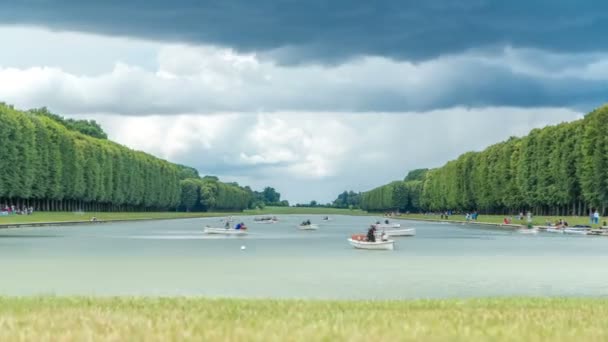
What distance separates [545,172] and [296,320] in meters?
109

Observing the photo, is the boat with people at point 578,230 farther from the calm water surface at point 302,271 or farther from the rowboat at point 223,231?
the rowboat at point 223,231

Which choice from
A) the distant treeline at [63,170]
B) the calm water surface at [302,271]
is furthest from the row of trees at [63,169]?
the calm water surface at [302,271]

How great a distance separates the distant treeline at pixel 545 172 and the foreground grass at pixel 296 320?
3408 inches

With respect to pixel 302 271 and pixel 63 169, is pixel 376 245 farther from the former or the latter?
pixel 63 169

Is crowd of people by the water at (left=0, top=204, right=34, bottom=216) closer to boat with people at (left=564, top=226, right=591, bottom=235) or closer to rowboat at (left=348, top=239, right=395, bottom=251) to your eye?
boat with people at (left=564, top=226, right=591, bottom=235)

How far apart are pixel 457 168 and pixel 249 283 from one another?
470 feet

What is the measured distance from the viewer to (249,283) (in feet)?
102

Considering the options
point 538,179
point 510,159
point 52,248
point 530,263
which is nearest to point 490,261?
point 530,263

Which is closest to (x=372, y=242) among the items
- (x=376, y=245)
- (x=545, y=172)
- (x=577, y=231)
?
(x=376, y=245)

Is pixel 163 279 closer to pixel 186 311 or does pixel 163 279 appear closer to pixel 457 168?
pixel 186 311

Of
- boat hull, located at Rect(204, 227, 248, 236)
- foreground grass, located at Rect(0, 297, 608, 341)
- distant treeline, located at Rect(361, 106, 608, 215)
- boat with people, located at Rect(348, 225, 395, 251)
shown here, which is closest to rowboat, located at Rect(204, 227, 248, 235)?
boat hull, located at Rect(204, 227, 248, 236)

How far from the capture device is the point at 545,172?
120750mm

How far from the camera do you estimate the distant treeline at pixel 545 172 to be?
340 ft

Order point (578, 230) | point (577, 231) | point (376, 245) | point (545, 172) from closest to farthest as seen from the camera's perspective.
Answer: point (376, 245) < point (577, 231) < point (578, 230) < point (545, 172)
